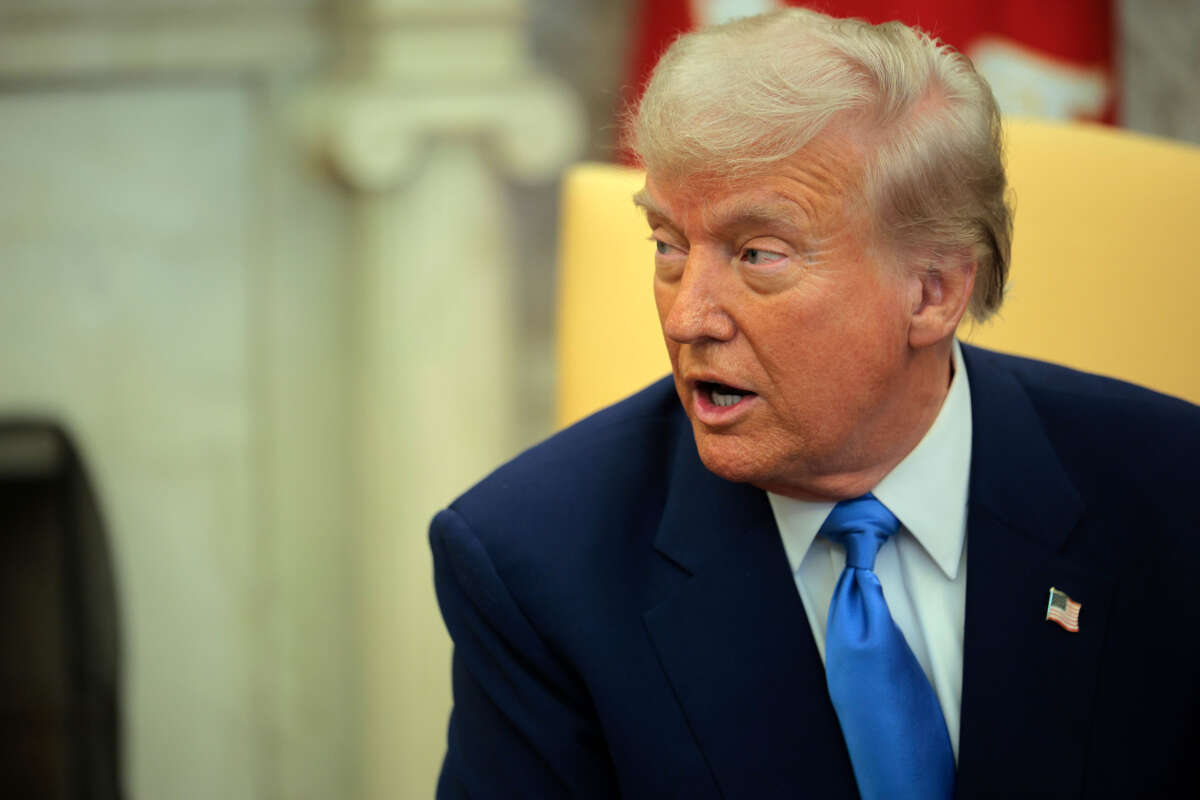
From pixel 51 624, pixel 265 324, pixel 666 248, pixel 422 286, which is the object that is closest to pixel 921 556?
pixel 666 248

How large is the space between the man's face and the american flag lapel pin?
0.26m

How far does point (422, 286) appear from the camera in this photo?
2592 mm

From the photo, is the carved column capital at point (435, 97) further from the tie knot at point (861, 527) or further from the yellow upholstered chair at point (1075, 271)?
the tie knot at point (861, 527)

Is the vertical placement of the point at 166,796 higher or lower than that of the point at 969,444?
lower

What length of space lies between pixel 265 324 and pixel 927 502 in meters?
1.72

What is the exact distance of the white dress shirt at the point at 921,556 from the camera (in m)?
1.32

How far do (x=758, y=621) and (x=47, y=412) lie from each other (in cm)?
181

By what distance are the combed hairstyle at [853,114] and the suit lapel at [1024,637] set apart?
267mm

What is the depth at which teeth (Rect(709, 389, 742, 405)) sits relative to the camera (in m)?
1.22

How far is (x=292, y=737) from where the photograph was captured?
2.86 metres

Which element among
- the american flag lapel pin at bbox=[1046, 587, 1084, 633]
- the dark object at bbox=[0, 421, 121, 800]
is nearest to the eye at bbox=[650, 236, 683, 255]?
the american flag lapel pin at bbox=[1046, 587, 1084, 633]

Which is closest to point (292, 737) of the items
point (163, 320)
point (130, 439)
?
point (130, 439)

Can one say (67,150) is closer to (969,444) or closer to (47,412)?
(47,412)

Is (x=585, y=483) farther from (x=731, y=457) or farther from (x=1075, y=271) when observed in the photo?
(x=1075, y=271)
